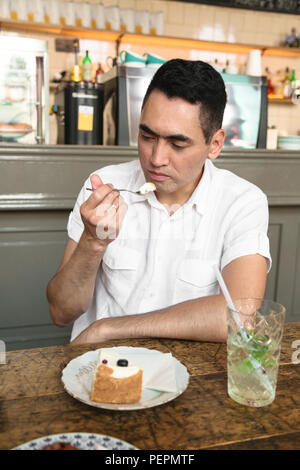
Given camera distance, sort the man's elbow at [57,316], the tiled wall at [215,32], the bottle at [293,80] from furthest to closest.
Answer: the bottle at [293,80]
the tiled wall at [215,32]
the man's elbow at [57,316]

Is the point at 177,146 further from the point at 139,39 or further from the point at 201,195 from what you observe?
the point at 139,39

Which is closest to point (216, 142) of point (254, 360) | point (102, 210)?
point (102, 210)

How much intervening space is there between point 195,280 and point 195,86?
1.88 ft

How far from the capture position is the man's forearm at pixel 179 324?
108cm

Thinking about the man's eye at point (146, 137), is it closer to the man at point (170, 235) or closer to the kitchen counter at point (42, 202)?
the man at point (170, 235)

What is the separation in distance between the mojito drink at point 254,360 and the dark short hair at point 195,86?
70cm

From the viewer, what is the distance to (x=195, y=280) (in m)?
1.47

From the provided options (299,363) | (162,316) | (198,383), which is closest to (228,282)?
(162,316)

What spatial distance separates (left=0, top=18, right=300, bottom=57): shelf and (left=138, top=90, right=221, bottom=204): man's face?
10.8ft

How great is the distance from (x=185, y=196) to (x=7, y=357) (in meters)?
0.79

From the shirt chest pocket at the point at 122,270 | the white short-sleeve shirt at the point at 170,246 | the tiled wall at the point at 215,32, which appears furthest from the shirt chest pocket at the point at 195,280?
the tiled wall at the point at 215,32

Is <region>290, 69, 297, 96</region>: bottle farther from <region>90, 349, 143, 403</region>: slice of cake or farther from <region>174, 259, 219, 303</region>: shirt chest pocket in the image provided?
<region>90, 349, 143, 403</region>: slice of cake

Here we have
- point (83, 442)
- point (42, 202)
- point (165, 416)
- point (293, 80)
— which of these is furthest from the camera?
point (293, 80)

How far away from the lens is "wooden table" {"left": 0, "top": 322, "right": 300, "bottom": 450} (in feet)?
2.26
